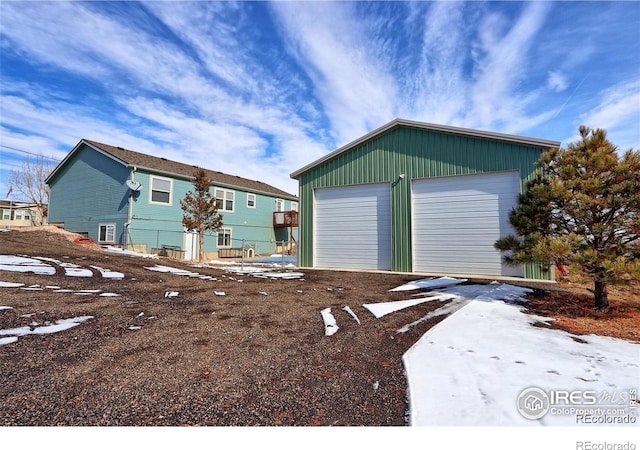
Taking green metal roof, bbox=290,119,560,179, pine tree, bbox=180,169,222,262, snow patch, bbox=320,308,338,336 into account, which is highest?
green metal roof, bbox=290,119,560,179

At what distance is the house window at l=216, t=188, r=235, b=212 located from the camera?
20.0 meters

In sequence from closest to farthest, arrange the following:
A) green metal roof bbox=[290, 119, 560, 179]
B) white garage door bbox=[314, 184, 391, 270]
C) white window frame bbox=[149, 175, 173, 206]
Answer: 1. green metal roof bbox=[290, 119, 560, 179]
2. white garage door bbox=[314, 184, 391, 270]
3. white window frame bbox=[149, 175, 173, 206]

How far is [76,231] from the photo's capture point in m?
18.2

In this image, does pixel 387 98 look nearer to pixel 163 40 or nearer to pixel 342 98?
pixel 342 98

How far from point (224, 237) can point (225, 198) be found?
8.89 feet

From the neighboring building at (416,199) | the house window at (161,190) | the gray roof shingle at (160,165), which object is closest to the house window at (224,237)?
the gray roof shingle at (160,165)

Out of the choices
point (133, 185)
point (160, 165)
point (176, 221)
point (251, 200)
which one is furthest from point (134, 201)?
point (251, 200)

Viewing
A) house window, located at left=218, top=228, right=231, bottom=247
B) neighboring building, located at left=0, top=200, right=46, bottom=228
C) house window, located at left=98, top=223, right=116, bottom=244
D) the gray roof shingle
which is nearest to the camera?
house window, located at left=98, top=223, right=116, bottom=244

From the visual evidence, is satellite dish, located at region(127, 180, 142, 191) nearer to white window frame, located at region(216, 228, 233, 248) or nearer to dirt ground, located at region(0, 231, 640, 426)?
white window frame, located at region(216, 228, 233, 248)

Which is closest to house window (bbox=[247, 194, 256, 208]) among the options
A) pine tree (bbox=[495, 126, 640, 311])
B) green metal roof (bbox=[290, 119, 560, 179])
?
green metal roof (bbox=[290, 119, 560, 179])

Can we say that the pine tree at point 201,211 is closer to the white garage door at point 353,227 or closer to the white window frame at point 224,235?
the white window frame at point 224,235

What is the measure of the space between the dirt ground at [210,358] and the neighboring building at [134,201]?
34.6 feet

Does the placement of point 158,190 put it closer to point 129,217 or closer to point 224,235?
point 129,217

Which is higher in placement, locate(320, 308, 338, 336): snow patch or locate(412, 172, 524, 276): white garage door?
locate(412, 172, 524, 276): white garage door
